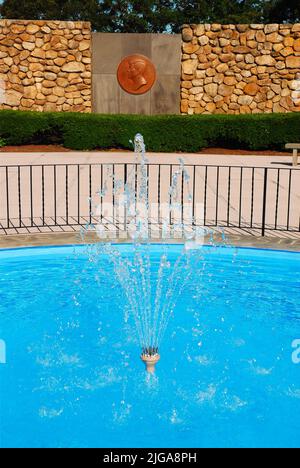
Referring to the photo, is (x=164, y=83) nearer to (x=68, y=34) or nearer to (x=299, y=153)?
(x=68, y=34)

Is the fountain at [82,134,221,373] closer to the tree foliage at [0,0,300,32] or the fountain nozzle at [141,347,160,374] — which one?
the fountain nozzle at [141,347,160,374]

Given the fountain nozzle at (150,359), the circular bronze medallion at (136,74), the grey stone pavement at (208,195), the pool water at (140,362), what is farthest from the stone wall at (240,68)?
the fountain nozzle at (150,359)

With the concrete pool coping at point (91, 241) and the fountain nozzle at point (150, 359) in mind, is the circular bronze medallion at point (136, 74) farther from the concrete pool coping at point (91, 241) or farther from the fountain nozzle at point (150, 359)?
the fountain nozzle at point (150, 359)

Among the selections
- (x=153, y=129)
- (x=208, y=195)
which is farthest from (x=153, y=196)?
(x=153, y=129)

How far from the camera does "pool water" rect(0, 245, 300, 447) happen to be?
4.89 m

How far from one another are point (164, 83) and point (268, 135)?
4.98m

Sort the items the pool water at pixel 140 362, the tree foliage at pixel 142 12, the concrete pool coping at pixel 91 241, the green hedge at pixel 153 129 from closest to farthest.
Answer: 1. the pool water at pixel 140 362
2. the concrete pool coping at pixel 91 241
3. the green hedge at pixel 153 129
4. the tree foliage at pixel 142 12

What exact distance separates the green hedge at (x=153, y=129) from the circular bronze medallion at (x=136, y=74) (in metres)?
2.61

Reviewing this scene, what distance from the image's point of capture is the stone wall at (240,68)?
25.2 meters

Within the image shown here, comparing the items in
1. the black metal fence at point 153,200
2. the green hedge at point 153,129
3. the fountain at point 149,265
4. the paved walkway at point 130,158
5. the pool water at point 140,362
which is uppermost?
the green hedge at point 153,129

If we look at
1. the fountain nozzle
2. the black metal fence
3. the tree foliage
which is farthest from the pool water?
the tree foliage
